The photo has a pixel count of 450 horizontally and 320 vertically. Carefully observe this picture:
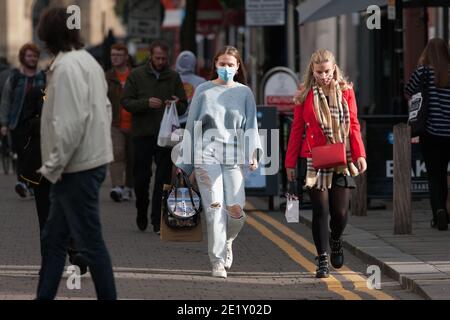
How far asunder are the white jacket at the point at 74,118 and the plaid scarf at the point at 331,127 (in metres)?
2.87

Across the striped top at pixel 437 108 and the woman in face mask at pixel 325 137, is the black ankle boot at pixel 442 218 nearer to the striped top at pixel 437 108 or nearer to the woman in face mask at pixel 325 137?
the striped top at pixel 437 108

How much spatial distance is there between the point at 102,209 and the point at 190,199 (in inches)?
212

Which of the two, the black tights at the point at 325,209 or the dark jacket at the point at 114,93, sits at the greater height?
the dark jacket at the point at 114,93

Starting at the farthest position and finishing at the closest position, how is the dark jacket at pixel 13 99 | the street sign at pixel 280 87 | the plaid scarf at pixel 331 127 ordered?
the street sign at pixel 280 87, the dark jacket at pixel 13 99, the plaid scarf at pixel 331 127

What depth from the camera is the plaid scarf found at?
11.6 meters

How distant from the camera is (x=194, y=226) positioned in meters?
12.8

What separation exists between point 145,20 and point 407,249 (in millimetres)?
24813

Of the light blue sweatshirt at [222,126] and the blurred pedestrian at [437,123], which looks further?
the blurred pedestrian at [437,123]

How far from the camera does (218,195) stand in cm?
1167

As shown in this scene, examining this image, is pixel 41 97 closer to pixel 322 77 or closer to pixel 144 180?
pixel 322 77

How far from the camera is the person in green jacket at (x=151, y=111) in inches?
587

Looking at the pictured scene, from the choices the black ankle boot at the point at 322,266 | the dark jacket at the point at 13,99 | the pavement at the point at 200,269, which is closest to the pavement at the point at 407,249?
the pavement at the point at 200,269
